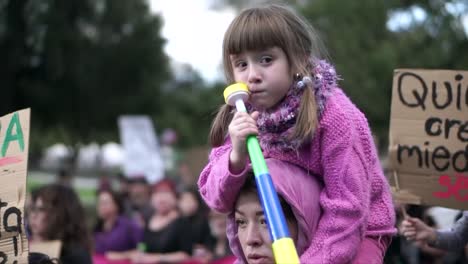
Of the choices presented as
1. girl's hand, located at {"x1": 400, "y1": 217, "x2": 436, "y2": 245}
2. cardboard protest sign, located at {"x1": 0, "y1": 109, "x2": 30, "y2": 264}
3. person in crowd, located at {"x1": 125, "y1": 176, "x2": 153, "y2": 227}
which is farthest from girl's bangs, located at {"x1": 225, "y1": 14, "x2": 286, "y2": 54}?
person in crowd, located at {"x1": 125, "y1": 176, "x2": 153, "y2": 227}

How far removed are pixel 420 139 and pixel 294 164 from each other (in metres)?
1.38

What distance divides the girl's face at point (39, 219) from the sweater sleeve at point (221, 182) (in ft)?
7.75

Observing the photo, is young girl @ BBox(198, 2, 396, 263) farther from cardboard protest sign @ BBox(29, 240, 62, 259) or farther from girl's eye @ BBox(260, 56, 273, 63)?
cardboard protest sign @ BBox(29, 240, 62, 259)

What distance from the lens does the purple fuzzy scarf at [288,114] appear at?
9.20ft

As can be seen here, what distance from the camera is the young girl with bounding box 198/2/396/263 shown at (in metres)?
2.71

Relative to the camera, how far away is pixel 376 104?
1817 centimetres

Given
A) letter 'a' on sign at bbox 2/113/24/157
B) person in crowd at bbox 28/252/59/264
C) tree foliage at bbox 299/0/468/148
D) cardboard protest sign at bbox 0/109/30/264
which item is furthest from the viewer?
tree foliage at bbox 299/0/468/148

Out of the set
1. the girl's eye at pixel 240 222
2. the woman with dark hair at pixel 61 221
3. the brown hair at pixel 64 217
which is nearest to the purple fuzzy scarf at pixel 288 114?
the girl's eye at pixel 240 222

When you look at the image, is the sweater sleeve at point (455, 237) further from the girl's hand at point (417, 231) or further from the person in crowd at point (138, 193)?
the person in crowd at point (138, 193)

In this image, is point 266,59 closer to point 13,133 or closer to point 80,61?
point 13,133

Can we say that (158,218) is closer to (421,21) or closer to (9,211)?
(9,211)

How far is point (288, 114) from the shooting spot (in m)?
2.80

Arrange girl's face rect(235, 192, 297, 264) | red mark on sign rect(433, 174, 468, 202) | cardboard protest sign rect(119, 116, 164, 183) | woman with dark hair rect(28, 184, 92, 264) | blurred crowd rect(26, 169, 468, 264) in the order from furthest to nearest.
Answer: cardboard protest sign rect(119, 116, 164, 183)
blurred crowd rect(26, 169, 468, 264)
woman with dark hair rect(28, 184, 92, 264)
red mark on sign rect(433, 174, 468, 202)
girl's face rect(235, 192, 297, 264)

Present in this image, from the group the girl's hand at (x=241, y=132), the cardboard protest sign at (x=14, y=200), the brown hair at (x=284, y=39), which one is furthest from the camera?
the cardboard protest sign at (x=14, y=200)
